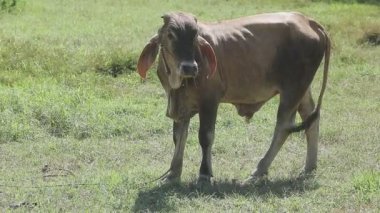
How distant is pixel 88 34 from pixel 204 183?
823cm

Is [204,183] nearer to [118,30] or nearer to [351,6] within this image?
[118,30]

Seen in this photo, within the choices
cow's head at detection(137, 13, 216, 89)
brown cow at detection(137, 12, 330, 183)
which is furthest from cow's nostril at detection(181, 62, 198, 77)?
brown cow at detection(137, 12, 330, 183)

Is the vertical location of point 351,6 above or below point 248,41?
below

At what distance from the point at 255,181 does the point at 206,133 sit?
57 centimetres

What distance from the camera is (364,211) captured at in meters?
5.22

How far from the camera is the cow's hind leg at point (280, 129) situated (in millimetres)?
6252

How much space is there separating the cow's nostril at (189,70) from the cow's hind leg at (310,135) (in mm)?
1577

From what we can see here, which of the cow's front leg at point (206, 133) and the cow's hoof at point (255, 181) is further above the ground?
the cow's front leg at point (206, 133)

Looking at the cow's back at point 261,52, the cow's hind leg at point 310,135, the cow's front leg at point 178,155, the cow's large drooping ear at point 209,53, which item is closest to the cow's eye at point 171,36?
the cow's large drooping ear at point 209,53

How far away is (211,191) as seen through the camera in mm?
5730

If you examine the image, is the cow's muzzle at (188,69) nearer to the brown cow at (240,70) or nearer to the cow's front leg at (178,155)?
the brown cow at (240,70)

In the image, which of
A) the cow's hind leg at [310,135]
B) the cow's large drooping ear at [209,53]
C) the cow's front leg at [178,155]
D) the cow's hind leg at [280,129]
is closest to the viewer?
the cow's large drooping ear at [209,53]

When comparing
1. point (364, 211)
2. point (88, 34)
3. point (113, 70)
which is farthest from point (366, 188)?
point (88, 34)

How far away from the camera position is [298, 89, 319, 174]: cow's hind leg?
6605 millimetres
